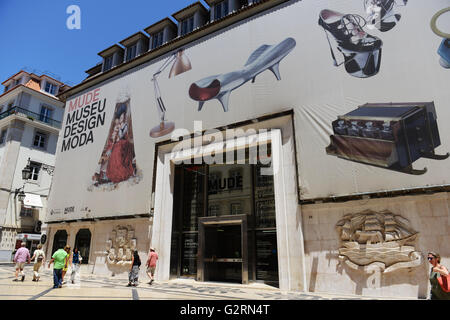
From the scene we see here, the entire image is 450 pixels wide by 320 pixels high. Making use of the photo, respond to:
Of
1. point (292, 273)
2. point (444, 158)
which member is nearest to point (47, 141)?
point (292, 273)

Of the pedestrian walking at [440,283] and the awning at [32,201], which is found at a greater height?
the awning at [32,201]

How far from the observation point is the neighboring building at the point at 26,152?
26.6 m

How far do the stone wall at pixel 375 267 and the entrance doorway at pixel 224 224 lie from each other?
2207 millimetres

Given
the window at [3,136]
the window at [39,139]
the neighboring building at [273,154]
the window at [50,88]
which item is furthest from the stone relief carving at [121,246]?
the window at [50,88]

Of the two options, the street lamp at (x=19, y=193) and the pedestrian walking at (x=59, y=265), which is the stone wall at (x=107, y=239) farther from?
the street lamp at (x=19, y=193)

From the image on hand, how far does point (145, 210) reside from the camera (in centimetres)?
1563

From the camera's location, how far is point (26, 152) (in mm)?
29000

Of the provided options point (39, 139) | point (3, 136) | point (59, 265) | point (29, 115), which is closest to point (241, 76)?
point (59, 265)

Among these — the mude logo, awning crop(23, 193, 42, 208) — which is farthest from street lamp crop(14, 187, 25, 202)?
the mude logo

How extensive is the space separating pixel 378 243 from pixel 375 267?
0.79m

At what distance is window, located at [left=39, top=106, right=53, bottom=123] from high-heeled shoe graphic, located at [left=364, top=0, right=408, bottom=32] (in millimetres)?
32319

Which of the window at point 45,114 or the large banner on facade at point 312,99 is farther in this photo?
the window at point 45,114

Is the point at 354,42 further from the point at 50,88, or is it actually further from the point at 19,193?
the point at 50,88

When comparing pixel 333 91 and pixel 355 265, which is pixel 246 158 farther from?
pixel 355 265
